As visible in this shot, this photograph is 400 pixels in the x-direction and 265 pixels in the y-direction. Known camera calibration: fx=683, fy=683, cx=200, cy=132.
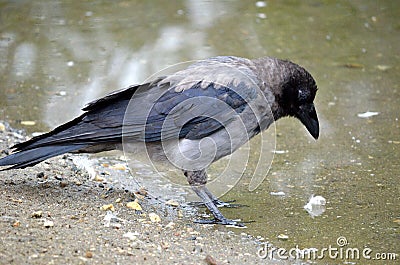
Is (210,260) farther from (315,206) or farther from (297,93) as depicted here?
(297,93)

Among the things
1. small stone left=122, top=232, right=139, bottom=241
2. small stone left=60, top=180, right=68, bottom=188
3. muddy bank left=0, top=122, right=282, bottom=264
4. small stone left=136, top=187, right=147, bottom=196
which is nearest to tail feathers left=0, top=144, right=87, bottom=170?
muddy bank left=0, top=122, right=282, bottom=264

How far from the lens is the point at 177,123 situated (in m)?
4.77

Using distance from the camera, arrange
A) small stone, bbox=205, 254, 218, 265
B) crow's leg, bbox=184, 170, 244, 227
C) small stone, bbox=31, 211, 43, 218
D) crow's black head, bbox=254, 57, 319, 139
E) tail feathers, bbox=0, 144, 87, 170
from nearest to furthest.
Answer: small stone, bbox=205, 254, 218, 265 → small stone, bbox=31, 211, 43, 218 → tail feathers, bbox=0, 144, 87, 170 → crow's leg, bbox=184, 170, 244, 227 → crow's black head, bbox=254, 57, 319, 139

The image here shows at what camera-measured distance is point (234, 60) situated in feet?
17.0

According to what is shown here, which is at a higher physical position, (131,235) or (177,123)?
(177,123)

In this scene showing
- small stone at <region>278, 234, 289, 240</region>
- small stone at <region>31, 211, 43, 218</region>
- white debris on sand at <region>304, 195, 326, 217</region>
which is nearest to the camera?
small stone at <region>31, 211, 43, 218</region>

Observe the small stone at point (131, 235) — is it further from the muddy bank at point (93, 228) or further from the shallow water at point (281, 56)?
the shallow water at point (281, 56)

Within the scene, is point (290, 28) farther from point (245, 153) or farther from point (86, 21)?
point (245, 153)

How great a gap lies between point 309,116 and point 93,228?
6.54 feet

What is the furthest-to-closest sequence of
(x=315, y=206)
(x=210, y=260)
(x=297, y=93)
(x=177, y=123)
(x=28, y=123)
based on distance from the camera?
1. (x=28, y=123)
2. (x=297, y=93)
3. (x=315, y=206)
4. (x=177, y=123)
5. (x=210, y=260)

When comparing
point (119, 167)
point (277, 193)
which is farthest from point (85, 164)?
point (277, 193)

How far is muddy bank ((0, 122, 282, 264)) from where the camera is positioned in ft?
12.6

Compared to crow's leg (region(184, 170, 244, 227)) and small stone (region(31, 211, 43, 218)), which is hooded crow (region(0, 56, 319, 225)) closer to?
crow's leg (region(184, 170, 244, 227))

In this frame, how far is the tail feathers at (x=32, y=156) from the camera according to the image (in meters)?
4.62
